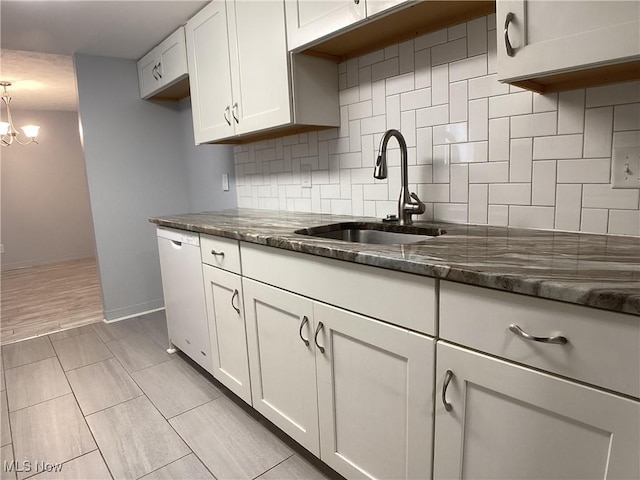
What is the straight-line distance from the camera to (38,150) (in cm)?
556

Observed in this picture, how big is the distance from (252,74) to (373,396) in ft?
5.10

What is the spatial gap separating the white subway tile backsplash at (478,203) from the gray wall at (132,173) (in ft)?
6.08

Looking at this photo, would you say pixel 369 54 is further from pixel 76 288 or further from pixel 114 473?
pixel 76 288

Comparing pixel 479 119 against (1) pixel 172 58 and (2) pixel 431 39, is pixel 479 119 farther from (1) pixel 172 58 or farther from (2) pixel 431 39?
(1) pixel 172 58

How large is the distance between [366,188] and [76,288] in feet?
12.6

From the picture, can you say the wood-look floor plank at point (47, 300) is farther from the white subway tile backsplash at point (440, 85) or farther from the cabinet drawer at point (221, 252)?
the white subway tile backsplash at point (440, 85)

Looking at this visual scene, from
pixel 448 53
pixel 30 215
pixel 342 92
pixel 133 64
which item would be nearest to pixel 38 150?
pixel 30 215

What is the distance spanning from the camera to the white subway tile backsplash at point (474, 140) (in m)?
1.18

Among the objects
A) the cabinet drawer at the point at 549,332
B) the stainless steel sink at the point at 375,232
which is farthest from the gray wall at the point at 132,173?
the cabinet drawer at the point at 549,332

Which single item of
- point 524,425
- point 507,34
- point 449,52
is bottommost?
point 524,425

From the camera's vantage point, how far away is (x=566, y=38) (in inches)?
36.4

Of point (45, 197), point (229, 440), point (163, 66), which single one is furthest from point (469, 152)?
point (45, 197)

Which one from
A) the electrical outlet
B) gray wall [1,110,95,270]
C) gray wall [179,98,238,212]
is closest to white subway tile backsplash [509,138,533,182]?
the electrical outlet

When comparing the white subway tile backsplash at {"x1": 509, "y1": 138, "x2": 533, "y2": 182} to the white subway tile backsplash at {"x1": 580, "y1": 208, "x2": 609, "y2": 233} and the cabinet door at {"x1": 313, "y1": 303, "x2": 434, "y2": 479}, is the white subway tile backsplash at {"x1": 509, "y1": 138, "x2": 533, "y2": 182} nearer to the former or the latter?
the white subway tile backsplash at {"x1": 580, "y1": 208, "x2": 609, "y2": 233}
